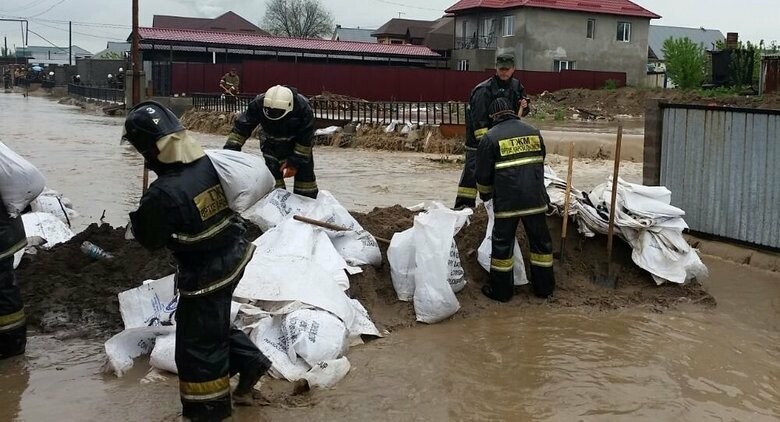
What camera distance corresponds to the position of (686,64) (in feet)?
114

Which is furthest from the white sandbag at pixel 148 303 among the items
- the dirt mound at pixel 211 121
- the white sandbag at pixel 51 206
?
the dirt mound at pixel 211 121

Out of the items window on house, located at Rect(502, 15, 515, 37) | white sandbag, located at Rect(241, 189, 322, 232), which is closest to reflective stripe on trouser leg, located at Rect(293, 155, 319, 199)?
white sandbag, located at Rect(241, 189, 322, 232)

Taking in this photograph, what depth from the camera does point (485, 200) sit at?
6375 millimetres

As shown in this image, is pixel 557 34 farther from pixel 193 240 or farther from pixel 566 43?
pixel 193 240

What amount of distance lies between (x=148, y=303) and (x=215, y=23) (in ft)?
207

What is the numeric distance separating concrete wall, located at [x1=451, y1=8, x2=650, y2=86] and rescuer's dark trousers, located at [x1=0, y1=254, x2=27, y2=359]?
3808 cm

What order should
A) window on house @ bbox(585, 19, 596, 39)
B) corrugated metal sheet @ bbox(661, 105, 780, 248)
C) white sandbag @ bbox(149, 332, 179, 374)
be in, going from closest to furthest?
white sandbag @ bbox(149, 332, 179, 374), corrugated metal sheet @ bbox(661, 105, 780, 248), window on house @ bbox(585, 19, 596, 39)

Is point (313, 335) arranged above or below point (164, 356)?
above

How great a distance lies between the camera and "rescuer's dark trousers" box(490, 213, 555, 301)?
19.6 ft

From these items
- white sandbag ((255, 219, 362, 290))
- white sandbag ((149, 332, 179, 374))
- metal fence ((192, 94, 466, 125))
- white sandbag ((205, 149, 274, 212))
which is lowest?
white sandbag ((149, 332, 179, 374))

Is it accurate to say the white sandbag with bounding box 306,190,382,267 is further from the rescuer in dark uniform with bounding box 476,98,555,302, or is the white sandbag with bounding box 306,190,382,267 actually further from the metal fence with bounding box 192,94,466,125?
the metal fence with bounding box 192,94,466,125

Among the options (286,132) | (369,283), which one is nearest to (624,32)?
(286,132)

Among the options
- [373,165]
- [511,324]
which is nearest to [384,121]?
[373,165]

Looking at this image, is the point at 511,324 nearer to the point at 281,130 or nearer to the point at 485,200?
the point at 485,200
